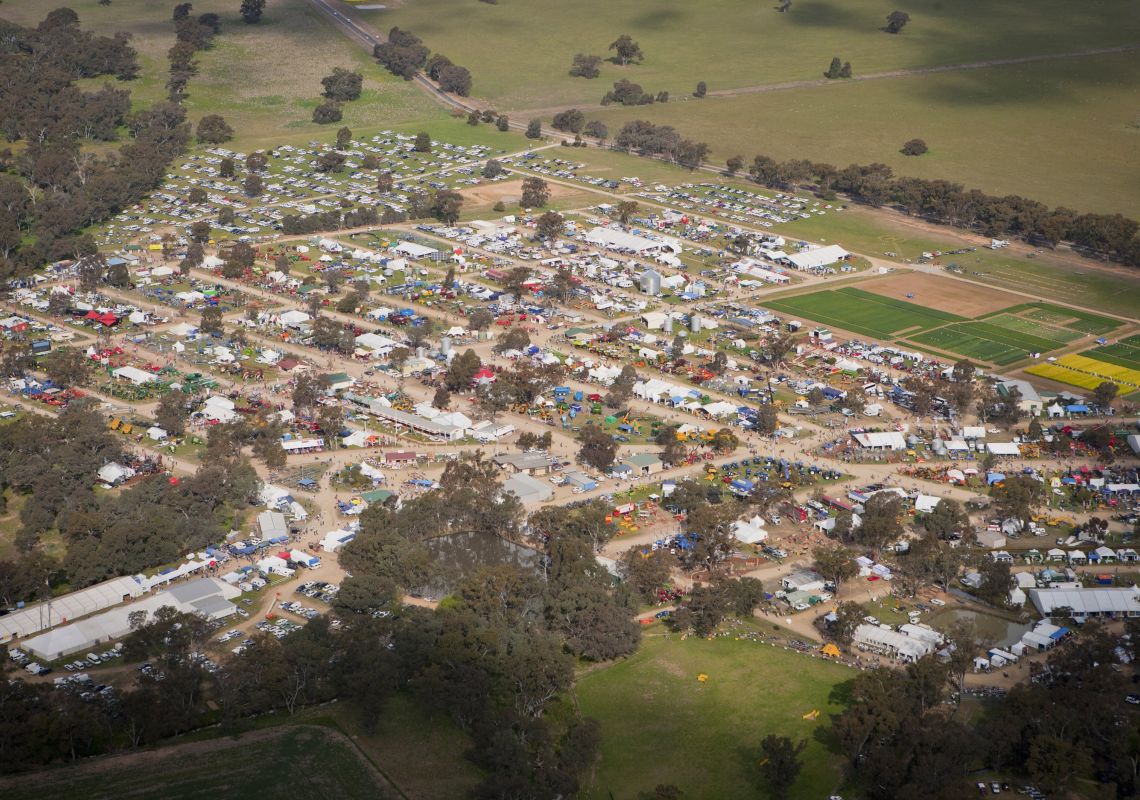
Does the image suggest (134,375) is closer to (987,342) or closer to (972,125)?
(987,342)

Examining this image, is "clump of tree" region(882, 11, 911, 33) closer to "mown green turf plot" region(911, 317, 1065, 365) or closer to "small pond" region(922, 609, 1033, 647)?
"mown green turf plot" region(911, 317, 1065, 365)

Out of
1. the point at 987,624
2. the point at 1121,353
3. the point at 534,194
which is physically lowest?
the point at 987,624

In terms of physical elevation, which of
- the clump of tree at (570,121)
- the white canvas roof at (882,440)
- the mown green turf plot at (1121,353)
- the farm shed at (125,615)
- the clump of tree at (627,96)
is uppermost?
the clump of tree at (627,96)

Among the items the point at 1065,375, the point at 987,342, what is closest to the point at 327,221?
the point at 987,342

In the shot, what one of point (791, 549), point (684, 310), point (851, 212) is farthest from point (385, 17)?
point (791, 549)

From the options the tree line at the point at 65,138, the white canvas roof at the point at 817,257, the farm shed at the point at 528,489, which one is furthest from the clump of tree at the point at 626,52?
the farm shed at the point at 528,489

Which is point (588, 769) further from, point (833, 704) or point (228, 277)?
point (228, 277)

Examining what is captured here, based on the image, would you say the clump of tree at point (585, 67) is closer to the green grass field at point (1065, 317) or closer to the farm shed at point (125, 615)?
the green grass field at point (1065, 317)
